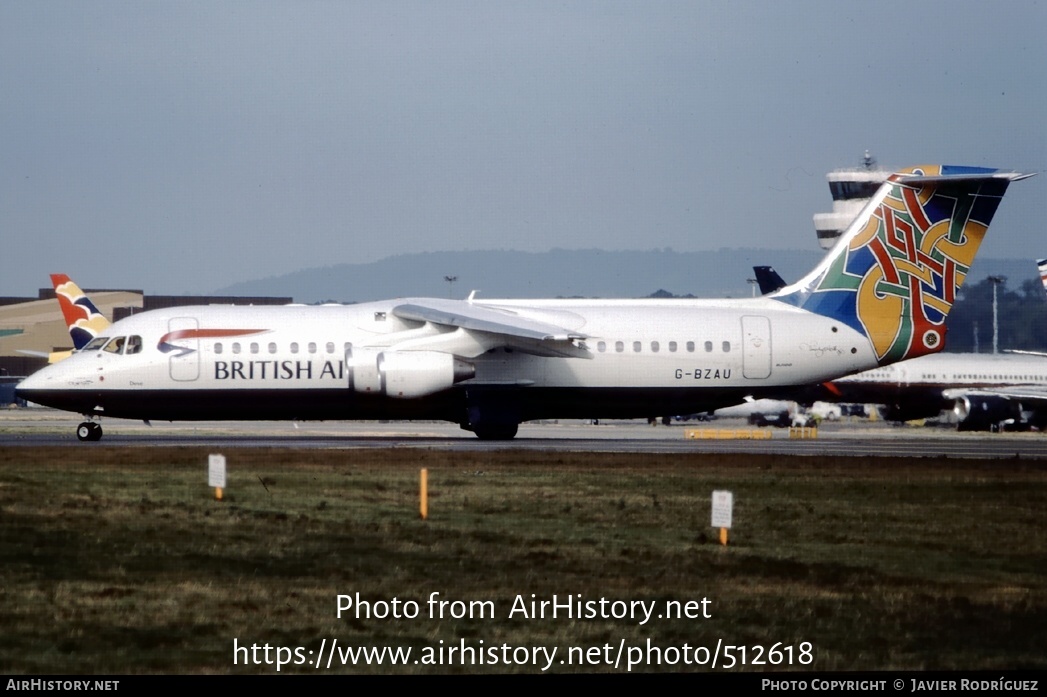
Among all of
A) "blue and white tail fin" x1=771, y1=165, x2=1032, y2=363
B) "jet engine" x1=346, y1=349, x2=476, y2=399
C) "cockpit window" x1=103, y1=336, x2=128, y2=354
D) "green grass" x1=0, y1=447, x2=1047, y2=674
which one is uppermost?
"blue and white tail fin" x1=771, y1=165, x2=1032, y2=363

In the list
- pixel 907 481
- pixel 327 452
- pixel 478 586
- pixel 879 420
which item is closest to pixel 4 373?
pixel 879 420

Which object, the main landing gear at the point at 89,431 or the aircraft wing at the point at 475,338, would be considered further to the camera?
the main landing gear at the point at 89,431

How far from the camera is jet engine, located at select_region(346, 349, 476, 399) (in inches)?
1435

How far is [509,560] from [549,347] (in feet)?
73.5

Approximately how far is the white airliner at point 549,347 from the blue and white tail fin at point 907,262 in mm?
43

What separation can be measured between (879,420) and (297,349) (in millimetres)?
56461

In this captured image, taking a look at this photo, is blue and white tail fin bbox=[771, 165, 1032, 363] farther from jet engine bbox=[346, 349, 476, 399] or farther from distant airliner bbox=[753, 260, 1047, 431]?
distant airliner bbox=[753, 260, 1047, 431]

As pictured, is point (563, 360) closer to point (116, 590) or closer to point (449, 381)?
point (449, 381)

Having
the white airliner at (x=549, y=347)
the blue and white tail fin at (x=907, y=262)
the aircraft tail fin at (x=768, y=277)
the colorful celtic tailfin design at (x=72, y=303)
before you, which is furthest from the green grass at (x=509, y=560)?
the colorful celtic tailfin design at (x=72, y=303)

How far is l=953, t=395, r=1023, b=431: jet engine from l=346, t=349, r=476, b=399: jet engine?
109ft

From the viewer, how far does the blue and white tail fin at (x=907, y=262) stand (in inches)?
1569

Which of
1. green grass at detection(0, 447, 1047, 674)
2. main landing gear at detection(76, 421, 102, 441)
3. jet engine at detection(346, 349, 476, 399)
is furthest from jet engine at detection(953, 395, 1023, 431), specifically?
main landing gear at detection(76, 421, 102, 441)

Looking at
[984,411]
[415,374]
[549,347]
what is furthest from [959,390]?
[415,374]

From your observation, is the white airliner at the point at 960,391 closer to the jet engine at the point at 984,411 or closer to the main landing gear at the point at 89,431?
the jet engine at the point at 984,411
